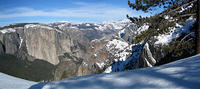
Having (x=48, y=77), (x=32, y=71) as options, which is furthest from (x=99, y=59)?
(x=32, y=71)

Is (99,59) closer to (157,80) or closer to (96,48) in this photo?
(96,48)

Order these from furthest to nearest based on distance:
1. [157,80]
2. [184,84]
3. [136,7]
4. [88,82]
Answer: [136,7], [88,82], [157,80], [184,84]

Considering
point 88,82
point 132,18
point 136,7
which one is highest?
point 136,7

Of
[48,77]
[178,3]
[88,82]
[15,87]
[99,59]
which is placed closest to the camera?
[88,82]

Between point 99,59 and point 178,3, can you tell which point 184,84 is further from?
point 99,59

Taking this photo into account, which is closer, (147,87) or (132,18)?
(147,87)

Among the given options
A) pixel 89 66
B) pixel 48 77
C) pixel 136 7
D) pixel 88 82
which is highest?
pixel 136 7

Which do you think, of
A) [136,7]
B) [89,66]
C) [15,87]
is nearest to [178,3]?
[136,7]

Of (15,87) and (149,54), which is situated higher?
(15,87)

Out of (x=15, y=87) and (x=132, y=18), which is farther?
(x=132, y=18)
